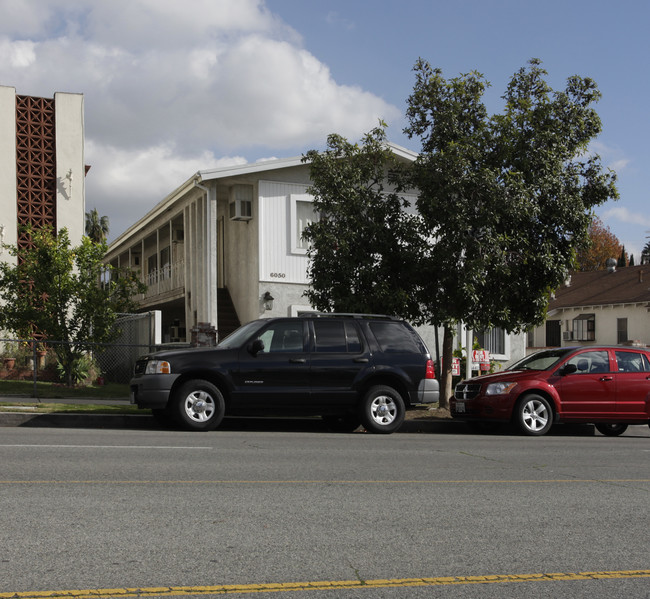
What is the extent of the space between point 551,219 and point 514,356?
1106cm

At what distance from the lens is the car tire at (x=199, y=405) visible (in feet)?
45.2

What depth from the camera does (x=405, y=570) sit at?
16.9 feet

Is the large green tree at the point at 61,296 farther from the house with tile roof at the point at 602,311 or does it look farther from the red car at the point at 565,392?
the house with tile roof at the point at 602,311

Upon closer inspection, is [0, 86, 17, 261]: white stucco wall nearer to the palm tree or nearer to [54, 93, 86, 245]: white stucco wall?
[54, 93, 86, 245]: white stucco wall

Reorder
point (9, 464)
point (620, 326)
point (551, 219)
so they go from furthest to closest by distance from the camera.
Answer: point (620, 326) → point (551, 219) → point (9, 464)

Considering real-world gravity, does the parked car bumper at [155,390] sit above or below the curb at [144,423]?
above

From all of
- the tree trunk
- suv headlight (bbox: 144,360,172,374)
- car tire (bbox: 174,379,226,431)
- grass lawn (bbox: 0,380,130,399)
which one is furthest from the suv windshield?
grass lawn (bbox: 0,380,130,399)

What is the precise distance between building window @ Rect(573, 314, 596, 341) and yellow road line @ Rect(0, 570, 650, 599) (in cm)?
4385

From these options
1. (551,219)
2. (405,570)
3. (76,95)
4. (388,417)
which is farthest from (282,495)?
(76,95)

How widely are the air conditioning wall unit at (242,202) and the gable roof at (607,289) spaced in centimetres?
2600

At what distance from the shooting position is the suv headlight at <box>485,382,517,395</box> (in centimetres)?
1548

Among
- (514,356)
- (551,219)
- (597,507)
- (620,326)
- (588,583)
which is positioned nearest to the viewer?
(588,583)

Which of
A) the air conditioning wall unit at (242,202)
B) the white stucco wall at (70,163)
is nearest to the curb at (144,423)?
the air conditioning wall unit at (242,202)

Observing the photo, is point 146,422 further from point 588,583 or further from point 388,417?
point 588,583
